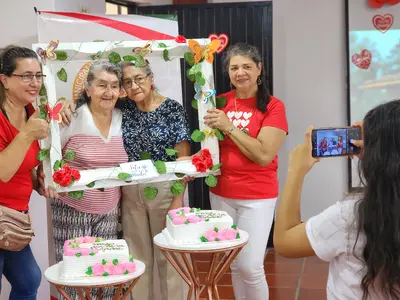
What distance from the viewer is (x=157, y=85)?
119 inches

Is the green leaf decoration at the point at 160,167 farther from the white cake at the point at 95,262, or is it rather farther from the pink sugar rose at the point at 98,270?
the pink sugar rose at the point at 98,270

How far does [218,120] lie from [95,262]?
103 centimetres

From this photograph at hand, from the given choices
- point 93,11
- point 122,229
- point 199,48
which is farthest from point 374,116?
point 93,11

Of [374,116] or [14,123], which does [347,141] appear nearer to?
[374,116]

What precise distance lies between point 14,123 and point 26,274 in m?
0.71

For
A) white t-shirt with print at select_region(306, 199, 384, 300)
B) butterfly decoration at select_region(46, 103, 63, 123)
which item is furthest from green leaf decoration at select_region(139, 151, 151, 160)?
white t-shirt with print at select_region(306, 199, 384, 300)

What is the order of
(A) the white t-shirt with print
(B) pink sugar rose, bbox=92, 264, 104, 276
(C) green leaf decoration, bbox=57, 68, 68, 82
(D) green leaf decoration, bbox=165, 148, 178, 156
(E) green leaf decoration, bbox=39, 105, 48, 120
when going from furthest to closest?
(D) green leaf decoration, bbox=165, 148, 178, 156 < (C) green leaf decoration, bbox=57, 68, 68, 82 < (E) green leaf decoration, bbox=39, 105, 48, 120 < (B) pink sugar rose, bbox=92, 264, 104, 276 < (A) the white t-shirt with print

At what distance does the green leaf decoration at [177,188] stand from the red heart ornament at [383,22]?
297 centimetres

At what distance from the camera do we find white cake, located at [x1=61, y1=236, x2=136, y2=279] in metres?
2.38

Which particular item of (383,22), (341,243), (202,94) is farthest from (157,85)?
(383,22)

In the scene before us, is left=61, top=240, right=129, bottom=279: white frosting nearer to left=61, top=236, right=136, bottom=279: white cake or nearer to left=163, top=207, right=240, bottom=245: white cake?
left=61, top=236, right=136, bottom=279: white cake

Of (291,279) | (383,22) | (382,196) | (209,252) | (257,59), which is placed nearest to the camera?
(382,196)

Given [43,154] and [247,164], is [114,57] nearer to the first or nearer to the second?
[43,154]

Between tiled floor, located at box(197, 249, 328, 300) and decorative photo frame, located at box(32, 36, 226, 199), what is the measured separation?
5.07 feet
